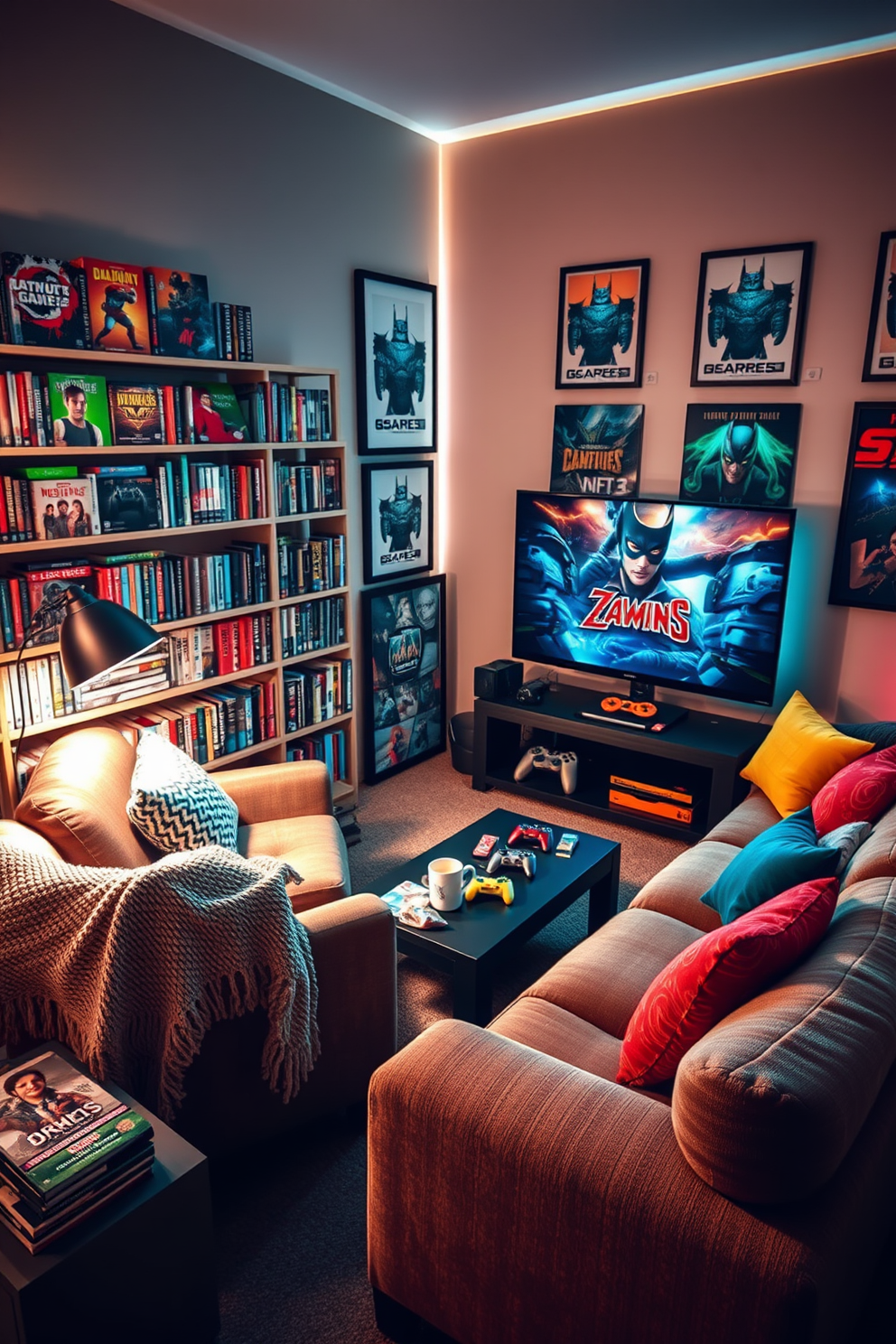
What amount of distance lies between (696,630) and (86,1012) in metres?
2.77

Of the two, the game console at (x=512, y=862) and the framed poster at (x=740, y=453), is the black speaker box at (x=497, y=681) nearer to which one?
the framed poster at (x=740, y=453)

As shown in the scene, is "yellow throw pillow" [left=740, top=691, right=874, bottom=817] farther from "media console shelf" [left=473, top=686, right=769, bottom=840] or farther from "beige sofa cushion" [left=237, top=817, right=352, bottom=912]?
"beige sofa cushion" [left=237, top=817, right=352, bottom=912]

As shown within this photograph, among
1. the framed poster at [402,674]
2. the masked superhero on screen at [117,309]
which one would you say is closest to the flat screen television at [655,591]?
the framed poster at [402,674]

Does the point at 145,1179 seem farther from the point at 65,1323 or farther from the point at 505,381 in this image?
the point at 505,381

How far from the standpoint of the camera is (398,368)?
166 inches

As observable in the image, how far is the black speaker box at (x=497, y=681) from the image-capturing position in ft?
13.7

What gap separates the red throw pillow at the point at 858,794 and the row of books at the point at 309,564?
206 cm

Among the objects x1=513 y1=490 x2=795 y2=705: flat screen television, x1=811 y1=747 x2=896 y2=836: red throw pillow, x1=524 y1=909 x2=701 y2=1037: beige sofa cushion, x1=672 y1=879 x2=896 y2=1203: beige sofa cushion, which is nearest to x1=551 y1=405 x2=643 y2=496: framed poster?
x1=513 y1=490 x2=795 y2=705: flat screen television

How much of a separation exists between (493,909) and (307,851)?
58 centimetres

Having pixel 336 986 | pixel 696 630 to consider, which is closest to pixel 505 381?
pixel 696 630

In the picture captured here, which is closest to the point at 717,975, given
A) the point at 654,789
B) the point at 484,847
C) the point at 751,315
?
the point at 484,847

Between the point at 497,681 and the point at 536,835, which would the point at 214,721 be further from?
the point at 497,681

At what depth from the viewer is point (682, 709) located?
397 cm

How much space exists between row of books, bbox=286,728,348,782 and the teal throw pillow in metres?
1.91
